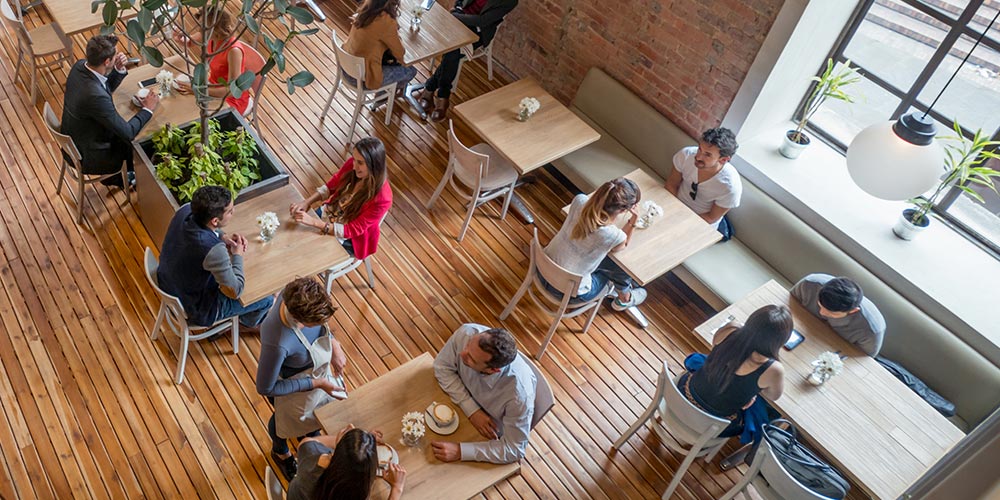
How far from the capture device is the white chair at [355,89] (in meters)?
6.24

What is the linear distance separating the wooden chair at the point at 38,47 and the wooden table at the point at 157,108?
4.05 feet

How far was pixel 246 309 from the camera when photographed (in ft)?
15.8

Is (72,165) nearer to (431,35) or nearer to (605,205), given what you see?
(431,35)

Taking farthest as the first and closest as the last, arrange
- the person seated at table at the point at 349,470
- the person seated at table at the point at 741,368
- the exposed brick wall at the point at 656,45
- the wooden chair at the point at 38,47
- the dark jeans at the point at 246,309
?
the wooden chair at the point at 38,47, the exposed brick wall at the point at 656,45, the dark jeans at the point at 246,309, the person seated at table at the point at 741,368, the person seated at table at the point at 349,470

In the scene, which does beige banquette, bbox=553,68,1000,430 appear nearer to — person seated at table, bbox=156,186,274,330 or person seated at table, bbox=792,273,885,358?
person seated at table, bbox=792,273,885,358

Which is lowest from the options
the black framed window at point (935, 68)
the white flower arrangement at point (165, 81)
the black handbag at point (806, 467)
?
the black handbag at point (806, 467)

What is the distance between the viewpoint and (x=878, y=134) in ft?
12.7

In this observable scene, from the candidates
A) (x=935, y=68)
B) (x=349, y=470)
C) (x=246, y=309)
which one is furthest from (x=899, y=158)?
(x=246, y=309)

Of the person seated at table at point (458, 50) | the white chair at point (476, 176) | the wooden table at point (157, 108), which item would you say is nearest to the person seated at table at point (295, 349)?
the white chair at point (476, 176)

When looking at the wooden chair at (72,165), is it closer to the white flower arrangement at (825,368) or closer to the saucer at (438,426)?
the saucer at (438,426)

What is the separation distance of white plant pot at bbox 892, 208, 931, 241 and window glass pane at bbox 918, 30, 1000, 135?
740mm

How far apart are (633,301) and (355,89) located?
3.12m

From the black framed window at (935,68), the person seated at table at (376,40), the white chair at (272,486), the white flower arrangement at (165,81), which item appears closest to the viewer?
the white chair at (272,486)

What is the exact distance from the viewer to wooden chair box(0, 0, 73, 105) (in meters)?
6.34
